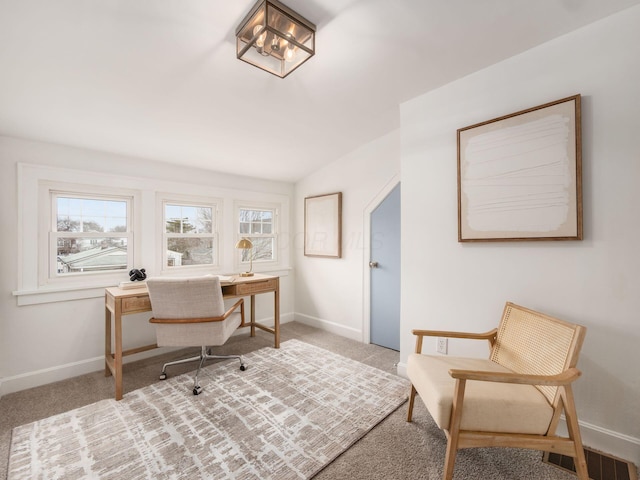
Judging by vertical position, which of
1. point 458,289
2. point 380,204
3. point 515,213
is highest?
point 380,204

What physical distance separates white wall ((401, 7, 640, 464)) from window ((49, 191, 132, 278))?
10.1 feet

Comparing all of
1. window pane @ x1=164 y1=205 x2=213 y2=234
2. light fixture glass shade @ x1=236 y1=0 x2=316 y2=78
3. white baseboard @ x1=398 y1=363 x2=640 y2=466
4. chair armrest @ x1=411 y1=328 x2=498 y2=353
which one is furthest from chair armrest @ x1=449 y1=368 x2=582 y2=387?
window pane @ x1=164 y1=205 x2=213 y2=234

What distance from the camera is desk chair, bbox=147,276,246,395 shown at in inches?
88.8

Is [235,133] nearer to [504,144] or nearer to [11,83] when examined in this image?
[11,83]

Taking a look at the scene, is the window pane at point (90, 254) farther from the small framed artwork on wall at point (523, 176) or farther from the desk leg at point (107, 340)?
the small framed artwork on wall at point (523, 176)

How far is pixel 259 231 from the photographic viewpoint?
4.00 meters

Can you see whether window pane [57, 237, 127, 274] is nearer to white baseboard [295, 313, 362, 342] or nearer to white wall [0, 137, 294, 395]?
white wall [0, 137, 294, 395]

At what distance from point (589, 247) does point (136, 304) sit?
3.18 meters

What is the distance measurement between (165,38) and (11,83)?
1050 millimetres

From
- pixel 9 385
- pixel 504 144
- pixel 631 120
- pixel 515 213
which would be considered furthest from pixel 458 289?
pixel 9 385

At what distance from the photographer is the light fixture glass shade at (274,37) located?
1449 millimetres

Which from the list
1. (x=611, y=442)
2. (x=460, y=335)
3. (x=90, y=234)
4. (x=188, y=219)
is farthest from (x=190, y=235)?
(x=611, y=442)

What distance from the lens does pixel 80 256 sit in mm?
2662

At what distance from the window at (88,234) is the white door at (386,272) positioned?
2.61 meters
